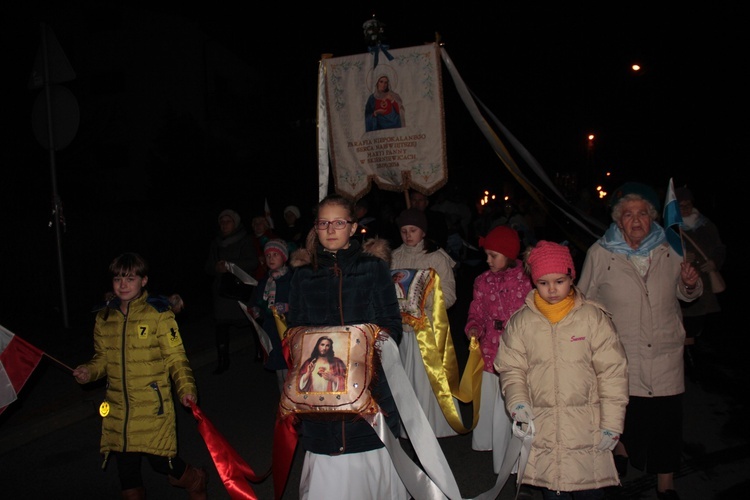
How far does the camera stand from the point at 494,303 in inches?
178

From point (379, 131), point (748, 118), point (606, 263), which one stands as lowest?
point (606, 263)

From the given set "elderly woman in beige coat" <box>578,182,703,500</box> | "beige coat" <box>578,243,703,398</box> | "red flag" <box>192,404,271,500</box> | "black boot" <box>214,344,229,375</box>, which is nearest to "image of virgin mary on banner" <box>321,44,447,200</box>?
"elderly woman in beige coat" <box>578,182,703,500</box>

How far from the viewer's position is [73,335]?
881 cm

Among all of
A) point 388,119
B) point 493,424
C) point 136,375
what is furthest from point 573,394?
point 388,119

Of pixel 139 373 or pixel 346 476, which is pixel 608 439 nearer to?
pixel 346 476

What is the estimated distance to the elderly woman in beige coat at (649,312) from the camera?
3.87 m

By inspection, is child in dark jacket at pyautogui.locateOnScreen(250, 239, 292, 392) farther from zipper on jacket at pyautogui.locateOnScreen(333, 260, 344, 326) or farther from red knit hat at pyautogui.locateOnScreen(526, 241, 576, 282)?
red knit hat at pyautogui.locateOnScreen(526, 241, 576, 282)

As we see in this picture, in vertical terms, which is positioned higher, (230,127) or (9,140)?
(230,127)

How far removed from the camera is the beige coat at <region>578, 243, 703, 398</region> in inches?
152

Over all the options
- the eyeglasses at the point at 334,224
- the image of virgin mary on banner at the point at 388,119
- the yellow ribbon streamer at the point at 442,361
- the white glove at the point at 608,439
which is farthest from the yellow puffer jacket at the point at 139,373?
the image of virgin mary on banner at the point at 388,119

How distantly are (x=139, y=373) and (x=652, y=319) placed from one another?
3.20m

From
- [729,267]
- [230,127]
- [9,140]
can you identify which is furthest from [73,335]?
[230,127]

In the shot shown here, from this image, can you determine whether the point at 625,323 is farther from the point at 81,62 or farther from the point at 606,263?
the point at 81,62

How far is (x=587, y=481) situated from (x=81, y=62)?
27729mm
